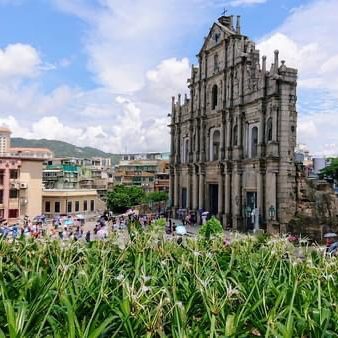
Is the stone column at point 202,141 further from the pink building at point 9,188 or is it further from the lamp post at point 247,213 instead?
the pink building at point 9,188

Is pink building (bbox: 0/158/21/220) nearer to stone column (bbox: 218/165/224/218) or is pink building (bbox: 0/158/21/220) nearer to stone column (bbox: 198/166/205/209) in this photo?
stone column (bbox: 198/166/205/209)

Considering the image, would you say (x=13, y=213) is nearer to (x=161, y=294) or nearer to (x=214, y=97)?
(x=214, y=97)

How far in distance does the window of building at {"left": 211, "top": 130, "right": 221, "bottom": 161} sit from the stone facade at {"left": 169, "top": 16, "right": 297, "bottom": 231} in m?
0.09

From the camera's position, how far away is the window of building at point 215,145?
3938 centimetres

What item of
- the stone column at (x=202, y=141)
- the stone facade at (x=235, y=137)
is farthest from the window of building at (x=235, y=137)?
the stone column at (x=202, y=141)

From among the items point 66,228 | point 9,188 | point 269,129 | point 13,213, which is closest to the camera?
point 269,129

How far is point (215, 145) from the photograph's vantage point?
39719 millimetres

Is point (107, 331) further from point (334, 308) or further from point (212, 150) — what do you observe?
point (212, 150)

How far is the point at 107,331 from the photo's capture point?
722 centimetres

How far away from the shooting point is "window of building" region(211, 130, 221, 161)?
39375 millimetres

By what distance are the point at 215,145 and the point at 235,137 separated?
420 cm

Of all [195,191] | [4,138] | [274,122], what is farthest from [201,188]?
[4,138]

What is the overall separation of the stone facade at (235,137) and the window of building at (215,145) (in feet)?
0.29

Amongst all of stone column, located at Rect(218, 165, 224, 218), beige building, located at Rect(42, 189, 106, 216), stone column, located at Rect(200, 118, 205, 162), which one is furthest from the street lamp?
beige building, located at Rect(42, 189, 106, 216)
